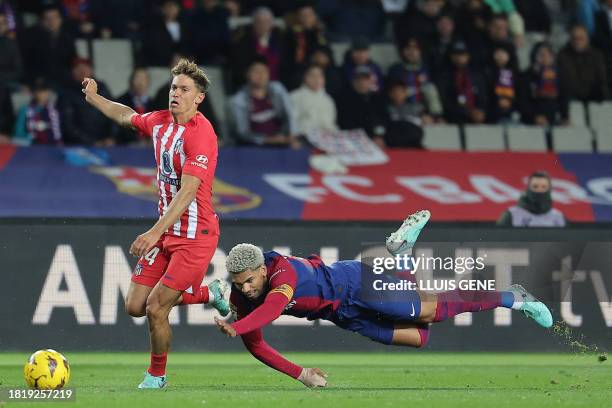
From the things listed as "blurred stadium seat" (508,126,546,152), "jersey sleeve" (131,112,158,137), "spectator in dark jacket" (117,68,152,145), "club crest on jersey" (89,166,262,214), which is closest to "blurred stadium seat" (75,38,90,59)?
"spectator in dark jacket" (117,68,152,145)

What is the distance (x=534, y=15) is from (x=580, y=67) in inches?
60.4

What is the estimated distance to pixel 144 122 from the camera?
11.7 metres

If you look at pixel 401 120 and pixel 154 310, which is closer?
pixel 154 310

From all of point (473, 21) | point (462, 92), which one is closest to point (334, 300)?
point (462, 92)

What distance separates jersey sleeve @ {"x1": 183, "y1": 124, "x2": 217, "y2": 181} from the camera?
36.9ft

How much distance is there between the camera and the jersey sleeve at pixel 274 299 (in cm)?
1039

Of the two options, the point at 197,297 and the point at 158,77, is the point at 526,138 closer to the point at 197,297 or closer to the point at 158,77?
the point at 158,77

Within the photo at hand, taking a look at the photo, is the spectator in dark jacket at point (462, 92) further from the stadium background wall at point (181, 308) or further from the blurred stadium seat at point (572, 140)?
the stadium background wall at point (181, 308)

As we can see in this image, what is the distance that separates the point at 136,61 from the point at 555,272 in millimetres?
7477

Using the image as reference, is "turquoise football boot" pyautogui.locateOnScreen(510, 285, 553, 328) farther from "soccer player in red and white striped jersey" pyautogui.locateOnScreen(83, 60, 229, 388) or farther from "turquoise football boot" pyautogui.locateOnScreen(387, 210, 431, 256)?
"soccer player in red and white striped jersey" pyautogui.locateOnScreen(83, 60, 229, 388)

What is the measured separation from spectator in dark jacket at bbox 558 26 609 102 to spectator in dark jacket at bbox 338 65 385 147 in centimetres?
289

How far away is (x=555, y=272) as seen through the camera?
15.0 m

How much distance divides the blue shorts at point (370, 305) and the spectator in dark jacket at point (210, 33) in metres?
9.23

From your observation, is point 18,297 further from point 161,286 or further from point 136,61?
point 136,61
